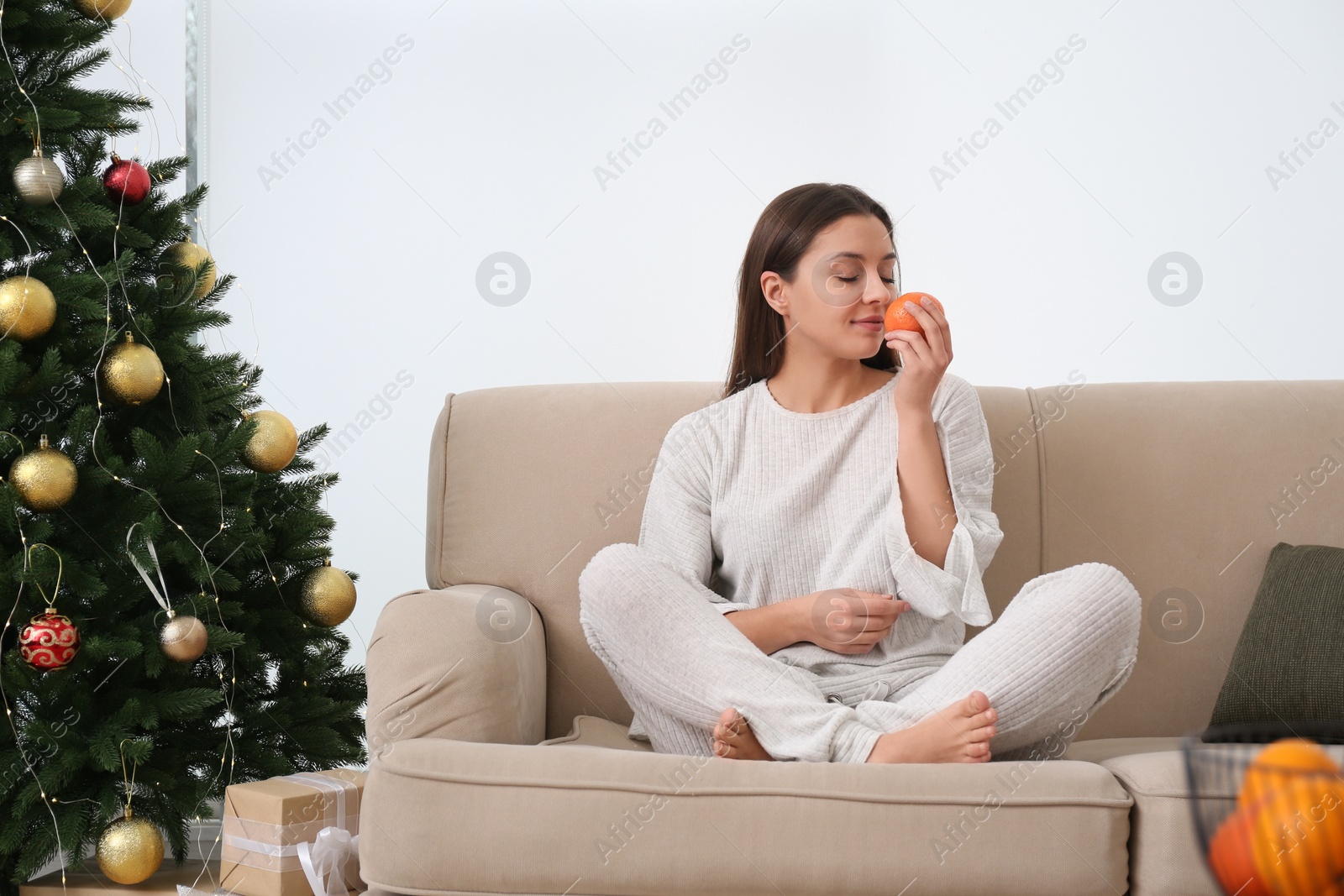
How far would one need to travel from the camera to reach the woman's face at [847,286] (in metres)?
1.65

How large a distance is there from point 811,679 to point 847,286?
1.99ft

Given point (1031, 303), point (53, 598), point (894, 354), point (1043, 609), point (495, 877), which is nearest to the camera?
point (495, 877)

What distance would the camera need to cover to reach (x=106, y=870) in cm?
A: 157

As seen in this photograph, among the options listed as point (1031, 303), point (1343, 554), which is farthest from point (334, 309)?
point (1343, 554)

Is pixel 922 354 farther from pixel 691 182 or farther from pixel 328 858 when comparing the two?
pixel 691 182

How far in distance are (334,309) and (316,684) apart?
1.15 m

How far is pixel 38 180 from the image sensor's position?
5.28 ft

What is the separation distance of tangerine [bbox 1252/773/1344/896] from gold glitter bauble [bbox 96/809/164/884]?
1.57 metres

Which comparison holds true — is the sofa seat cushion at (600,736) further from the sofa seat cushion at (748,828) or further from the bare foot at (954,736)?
the bare foot at (954,736)

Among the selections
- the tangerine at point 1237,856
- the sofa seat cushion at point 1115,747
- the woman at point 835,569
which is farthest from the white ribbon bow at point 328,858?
the tangerine at point 1237,856

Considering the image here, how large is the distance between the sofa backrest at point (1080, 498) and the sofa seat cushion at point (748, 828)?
566 mm

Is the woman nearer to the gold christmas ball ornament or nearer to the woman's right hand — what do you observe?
the woman's right hand

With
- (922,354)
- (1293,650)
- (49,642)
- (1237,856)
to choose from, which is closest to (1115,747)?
(1293,650)

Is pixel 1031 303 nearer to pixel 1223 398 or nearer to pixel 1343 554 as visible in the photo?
pixel 1223 398
